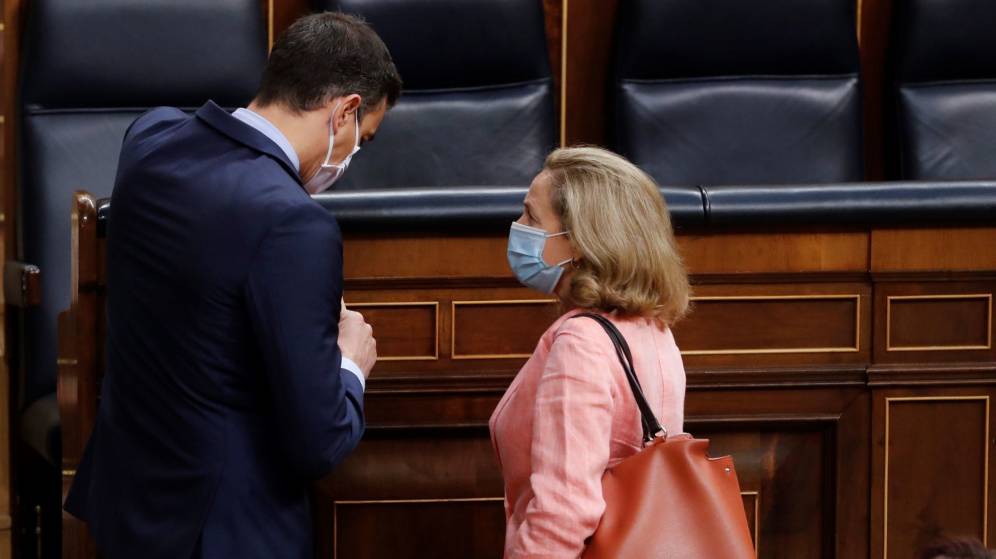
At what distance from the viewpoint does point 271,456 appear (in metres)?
0.93

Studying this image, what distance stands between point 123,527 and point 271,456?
129 mm

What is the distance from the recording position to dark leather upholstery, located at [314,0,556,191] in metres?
1.86

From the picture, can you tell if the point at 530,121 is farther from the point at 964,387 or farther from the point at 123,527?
the point at 123,527

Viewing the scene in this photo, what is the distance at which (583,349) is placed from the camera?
91 centimetres

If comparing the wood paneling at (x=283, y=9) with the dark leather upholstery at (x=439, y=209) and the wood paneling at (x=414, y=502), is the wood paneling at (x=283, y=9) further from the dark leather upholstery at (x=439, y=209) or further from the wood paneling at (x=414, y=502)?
the wood paneling at (x=414, y=502)

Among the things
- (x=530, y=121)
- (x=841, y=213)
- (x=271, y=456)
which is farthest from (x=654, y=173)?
(x=271, y=456)

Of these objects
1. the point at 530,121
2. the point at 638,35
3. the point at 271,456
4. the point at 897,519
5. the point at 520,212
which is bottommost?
the point at 897,519

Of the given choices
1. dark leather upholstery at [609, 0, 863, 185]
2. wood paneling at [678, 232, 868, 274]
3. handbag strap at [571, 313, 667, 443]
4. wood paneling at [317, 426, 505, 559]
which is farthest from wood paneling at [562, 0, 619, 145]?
handbag strap at [571, 313, 667, 443]

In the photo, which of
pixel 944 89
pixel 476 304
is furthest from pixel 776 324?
→ pixel 944 89

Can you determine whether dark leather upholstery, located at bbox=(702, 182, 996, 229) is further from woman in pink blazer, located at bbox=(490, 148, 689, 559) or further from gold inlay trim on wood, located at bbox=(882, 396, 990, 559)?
woman in pink blazer, located at bbox=(490, 148, 689, 559)

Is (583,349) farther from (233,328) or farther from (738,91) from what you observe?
(738,91)

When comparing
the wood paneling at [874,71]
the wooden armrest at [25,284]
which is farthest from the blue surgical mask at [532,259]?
the wood paneling at [874,71]

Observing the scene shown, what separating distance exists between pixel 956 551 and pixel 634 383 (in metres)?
0.27

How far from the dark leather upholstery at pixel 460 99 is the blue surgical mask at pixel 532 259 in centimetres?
82
